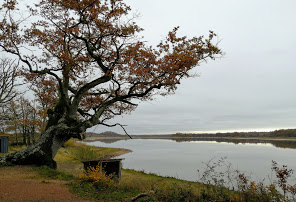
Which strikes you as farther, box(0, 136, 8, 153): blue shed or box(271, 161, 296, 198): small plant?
box(0, 136, 8, 153): blue shed

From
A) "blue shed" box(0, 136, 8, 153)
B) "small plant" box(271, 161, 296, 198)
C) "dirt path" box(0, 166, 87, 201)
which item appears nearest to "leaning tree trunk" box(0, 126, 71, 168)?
"dirt path" box(0, 166, 87, 201)

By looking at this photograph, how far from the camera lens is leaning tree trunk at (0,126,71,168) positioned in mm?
13430

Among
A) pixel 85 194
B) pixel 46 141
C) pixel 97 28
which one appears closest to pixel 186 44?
pixel 97 28

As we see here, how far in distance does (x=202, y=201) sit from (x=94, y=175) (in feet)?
18.3

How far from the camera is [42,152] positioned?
13.5 meters

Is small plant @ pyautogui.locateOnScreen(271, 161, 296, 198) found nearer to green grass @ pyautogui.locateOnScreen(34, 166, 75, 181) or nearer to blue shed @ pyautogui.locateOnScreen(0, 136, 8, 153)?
green grass @ pyautogui.locateOnScreen(34, 166, 75, 181)

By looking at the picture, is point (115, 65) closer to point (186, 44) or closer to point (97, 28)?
point (97, 28)

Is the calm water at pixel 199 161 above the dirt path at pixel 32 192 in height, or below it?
below

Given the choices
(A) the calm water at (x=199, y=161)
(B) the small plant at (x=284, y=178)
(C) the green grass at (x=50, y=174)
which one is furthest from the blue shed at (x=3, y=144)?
(B) the small plant at (x=284, y=178)

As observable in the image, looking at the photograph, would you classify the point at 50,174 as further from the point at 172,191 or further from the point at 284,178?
the point at 284,178

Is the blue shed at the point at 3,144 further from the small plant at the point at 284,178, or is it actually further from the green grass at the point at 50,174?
the small plant at the point at 284,178

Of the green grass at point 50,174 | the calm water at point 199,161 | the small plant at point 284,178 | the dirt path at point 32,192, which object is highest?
the small plant at point 284,178

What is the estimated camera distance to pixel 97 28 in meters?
12.8

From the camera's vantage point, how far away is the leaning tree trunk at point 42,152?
44.1ft
